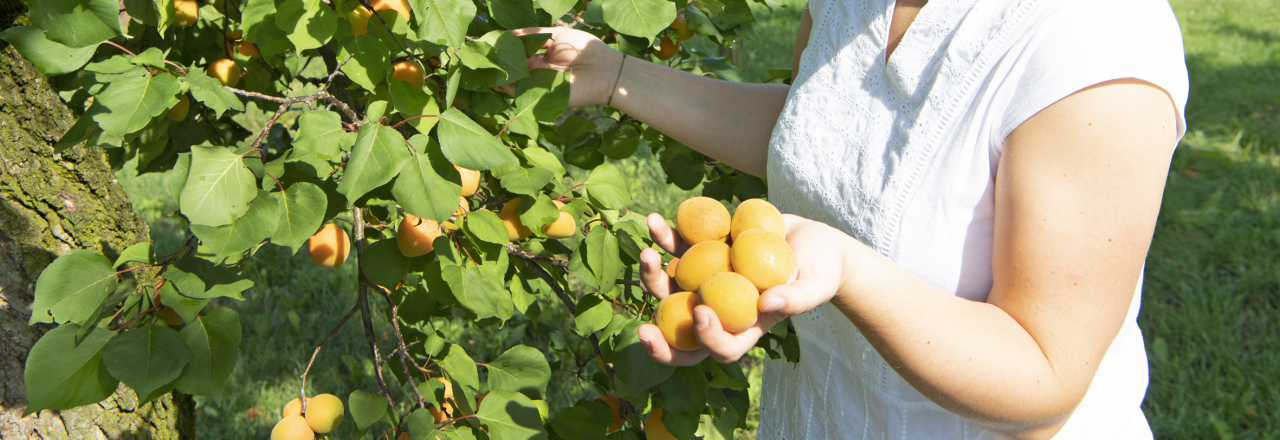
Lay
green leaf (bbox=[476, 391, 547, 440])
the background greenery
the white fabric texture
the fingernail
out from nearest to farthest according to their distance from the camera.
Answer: the fingernail, the white fabric texture, green leaf (bbox=[476, 391, 547, 440]), the background greenery

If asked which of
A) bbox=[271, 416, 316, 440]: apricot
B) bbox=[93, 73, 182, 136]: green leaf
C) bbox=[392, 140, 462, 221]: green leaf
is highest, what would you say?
bbox=[93, 73, 182, 136]: green leaf

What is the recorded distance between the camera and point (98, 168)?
1.48 m

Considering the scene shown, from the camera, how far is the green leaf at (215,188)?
2.96 ft

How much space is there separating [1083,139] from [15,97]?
1.62 metres

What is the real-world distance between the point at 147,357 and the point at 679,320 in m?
0.68

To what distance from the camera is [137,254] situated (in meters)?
1.06

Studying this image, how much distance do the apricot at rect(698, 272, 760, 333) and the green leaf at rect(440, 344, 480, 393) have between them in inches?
21.6

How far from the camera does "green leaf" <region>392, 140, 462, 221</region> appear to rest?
975mm

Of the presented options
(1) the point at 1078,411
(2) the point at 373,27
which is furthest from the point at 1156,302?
(2) the point at 373,27

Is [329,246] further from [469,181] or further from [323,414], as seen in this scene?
[469,181]

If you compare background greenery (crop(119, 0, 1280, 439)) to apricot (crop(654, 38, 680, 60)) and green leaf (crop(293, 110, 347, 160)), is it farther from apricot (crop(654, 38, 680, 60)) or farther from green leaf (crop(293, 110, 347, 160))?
green leaf (crop(293, 110, 347, 160))

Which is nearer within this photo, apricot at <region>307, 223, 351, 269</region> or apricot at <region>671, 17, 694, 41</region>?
apricot at <region>307, 223, 351, 269</region>

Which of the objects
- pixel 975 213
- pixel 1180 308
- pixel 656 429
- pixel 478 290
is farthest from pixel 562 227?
pixel 1180 308

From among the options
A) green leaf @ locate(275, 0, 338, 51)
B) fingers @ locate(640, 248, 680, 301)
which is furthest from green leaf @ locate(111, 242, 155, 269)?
fingers @ locate(640, 248, 680, 301)
